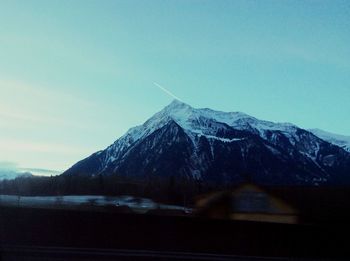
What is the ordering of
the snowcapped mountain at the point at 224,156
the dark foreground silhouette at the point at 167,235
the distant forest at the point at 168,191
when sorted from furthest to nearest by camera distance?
the snowcapped mountain at the point at 224,156 → the distant forest at the point at 168,191 → the dark foreground silhouette at the point at 167,235

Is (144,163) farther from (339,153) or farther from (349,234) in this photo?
(349,234)

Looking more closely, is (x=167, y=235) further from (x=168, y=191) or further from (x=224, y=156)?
(x=224, y=156)

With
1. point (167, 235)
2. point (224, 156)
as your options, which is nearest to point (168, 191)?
point (167, 235)

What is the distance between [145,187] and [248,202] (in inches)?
774

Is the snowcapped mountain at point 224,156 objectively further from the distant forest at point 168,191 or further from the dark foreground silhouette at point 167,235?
the dark foreground silhouette at point 167,235

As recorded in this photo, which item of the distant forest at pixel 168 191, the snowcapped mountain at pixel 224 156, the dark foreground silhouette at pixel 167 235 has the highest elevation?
the snowcapped mountain at pixel 224 156

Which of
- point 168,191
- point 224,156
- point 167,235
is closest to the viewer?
point 167,235

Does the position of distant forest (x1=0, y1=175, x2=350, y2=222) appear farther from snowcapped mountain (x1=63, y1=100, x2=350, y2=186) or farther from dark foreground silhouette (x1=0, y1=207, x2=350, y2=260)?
snowcapped mountain (x1=63, y1=100, x2=350, y2=186)

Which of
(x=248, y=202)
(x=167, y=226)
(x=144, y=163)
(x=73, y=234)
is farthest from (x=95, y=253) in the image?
(x=144, y=163)

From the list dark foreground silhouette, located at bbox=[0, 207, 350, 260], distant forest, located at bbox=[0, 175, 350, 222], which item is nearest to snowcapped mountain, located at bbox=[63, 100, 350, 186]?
distant forest, located at bbox=[0, 175, 350, 222]

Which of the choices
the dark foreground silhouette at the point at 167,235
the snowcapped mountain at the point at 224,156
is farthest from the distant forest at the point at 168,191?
the snowcapped mountain at the point at 224,156

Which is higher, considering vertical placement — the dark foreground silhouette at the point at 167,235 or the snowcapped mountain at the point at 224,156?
the snowcapped mountain at the point at 224,156

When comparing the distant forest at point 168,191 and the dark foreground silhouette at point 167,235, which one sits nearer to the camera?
the dark foreground silhouette at point 167,235

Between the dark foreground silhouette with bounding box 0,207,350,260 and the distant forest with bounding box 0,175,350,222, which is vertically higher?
the distant forest with bounding box 0,175,350,222
